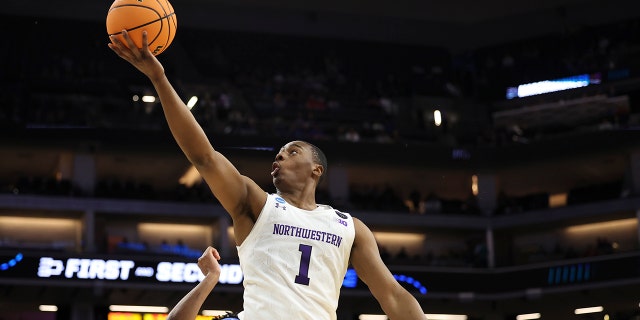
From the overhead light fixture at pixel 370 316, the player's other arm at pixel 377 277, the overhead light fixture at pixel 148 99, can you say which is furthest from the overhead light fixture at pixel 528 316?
the player's other arm at pixel 377 277

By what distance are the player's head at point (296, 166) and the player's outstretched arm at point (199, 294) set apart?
31.0 inches

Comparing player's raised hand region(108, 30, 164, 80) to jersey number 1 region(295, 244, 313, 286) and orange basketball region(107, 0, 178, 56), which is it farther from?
jersey number 1 region(295, 244, 313, 286)

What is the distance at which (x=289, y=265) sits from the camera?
20.3 ft

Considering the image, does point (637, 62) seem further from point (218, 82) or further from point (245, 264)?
point (245, 264)

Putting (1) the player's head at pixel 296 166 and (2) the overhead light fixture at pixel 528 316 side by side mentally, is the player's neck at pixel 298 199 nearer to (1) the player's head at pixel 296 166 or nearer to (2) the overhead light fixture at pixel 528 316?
(1) the player's head at pixel 296 166

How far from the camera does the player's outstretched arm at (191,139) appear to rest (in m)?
5.68

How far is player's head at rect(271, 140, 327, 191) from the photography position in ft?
21.2

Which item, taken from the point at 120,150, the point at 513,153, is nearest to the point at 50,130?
the point at 120,150

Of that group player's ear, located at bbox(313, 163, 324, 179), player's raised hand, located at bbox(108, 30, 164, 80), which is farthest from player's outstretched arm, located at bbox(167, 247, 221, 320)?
player's raised hand, located at bbox(108, 30, 164, 80)

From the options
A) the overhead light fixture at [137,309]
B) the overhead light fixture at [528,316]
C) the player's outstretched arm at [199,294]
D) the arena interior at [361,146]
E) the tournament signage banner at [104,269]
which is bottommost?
the player's outstretched arm at [199,294]

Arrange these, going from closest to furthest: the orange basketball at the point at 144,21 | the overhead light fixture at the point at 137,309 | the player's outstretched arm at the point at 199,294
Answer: the player's outstretched arm at the point at 199,294 → the orange basketball at the point at 144,21 → the overhead light fixture at the point at 137,309

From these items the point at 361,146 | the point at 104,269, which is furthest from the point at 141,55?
the point at 361,146

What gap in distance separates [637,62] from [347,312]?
1624 cm

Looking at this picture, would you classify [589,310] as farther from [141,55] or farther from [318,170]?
[141,55]
